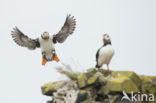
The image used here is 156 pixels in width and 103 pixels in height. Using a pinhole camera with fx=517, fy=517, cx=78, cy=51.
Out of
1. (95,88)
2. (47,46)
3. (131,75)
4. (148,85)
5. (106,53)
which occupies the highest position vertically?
(47,46)

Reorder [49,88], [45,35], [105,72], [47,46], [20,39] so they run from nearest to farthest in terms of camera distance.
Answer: [49,88] < [105,72] < [45,35] < [47,46] < [20,39]

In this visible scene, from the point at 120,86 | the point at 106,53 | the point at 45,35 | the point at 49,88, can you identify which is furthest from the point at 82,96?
the point at 45,35

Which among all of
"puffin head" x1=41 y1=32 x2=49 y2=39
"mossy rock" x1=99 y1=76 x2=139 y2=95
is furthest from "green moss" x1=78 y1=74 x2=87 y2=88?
"puffin head" x1=41 y1=32 x2=49 y2=39

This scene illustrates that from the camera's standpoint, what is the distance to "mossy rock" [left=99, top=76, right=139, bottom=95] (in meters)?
13.7

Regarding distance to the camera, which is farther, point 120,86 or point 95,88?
point 95,88

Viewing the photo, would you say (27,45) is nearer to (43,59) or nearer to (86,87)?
(43,59)

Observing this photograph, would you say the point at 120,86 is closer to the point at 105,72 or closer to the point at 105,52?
the point at 105,72

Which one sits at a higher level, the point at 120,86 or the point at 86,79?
the point at 86,79

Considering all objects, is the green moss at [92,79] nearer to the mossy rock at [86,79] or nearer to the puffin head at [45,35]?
the mossy rock at [86,79]

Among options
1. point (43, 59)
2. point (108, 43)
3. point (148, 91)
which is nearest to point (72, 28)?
point (43, 59)

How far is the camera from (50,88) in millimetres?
14648

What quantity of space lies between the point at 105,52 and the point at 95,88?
1.46 m

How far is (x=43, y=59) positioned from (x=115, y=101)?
4.71 metres

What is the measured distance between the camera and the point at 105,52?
15.2 meters
